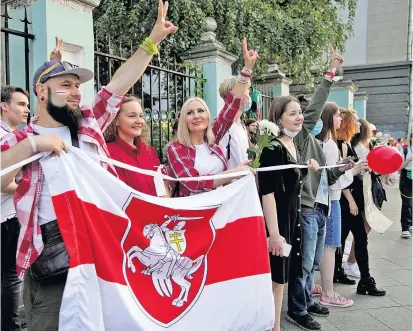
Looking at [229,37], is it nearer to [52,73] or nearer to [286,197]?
[286,197]

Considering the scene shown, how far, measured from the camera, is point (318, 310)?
150 inches

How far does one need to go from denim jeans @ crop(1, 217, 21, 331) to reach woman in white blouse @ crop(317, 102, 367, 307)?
2.74m

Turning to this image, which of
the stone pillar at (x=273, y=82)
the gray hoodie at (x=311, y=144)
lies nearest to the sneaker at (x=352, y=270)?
the gray hoodie at (x=311, y=144)

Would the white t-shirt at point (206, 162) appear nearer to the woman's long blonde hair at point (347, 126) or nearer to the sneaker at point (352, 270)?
the woman's long blonde hair at point (347, 126)

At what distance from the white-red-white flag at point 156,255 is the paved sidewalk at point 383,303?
1145mm

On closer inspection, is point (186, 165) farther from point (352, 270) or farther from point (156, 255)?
point (352, 270)

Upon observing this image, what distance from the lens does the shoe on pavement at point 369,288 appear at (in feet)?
14.0

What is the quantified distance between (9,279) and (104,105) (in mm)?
1583

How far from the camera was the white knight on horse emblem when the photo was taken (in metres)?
2.39

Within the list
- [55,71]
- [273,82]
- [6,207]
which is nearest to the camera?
[55,71]

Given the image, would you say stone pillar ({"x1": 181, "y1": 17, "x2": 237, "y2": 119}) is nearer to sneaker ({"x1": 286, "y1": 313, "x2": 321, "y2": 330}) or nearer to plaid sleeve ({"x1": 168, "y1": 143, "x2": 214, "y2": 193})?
plaid sleeve ({"x1": 168, "y1": 143, "x2": 214, "y2": 193})

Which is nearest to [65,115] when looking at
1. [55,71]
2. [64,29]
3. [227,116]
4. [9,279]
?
[55,71]

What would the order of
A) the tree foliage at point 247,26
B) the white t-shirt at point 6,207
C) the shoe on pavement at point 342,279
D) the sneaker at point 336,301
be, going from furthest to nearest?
the tree foliage at point 247,26, the shoe on pavement at point 342,279, the sneaker at point 336,301, the white t-shirt at point 6,207

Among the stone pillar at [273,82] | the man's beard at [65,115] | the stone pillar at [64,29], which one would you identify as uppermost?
the stone pillar at [273,82]
